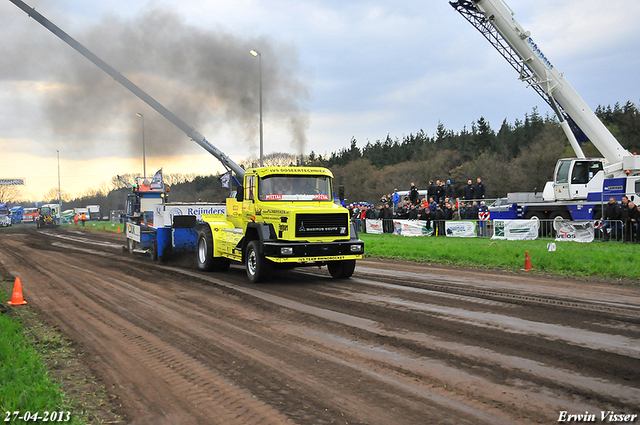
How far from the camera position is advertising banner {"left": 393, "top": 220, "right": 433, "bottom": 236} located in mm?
24125

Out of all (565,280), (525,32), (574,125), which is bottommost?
(565,280)

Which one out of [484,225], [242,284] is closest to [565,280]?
[242,284]

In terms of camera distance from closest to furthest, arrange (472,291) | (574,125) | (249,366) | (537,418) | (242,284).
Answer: (537,418) < (249,366) < (472,291) < (242,284) < (574,125)

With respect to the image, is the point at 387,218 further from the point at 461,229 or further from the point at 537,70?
the point at 537,70

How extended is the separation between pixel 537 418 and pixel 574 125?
22090 mm

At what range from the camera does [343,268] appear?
12258mm

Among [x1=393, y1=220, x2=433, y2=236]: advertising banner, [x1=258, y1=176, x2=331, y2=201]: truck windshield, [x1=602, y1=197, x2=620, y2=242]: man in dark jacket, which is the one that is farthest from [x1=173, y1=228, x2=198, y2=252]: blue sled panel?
[x1=602, y1=197, x2=620, y2=242]: man in dark jacket

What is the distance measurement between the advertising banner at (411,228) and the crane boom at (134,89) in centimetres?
831

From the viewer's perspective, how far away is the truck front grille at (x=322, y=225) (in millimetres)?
11227

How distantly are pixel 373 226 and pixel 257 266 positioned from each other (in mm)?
17371

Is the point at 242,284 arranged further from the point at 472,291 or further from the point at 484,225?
the point at 484,225

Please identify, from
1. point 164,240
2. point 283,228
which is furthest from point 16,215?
point 283,228

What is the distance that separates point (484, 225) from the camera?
2216cm

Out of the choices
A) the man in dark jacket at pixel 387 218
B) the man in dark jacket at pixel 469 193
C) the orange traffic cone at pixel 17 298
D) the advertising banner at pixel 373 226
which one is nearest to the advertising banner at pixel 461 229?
the man in dark jacket at pixel 469 193
